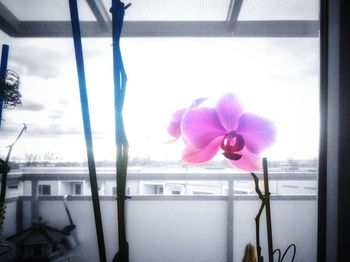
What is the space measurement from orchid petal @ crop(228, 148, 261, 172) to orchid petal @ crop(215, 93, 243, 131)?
0.03m

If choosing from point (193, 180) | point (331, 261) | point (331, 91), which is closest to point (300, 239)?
point (193, 180)

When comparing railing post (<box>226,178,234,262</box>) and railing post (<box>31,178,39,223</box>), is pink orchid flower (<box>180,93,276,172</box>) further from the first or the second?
railing post (<box>31,178,39,223</box>)

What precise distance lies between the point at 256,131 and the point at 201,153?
63mm

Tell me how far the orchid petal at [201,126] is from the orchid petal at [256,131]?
24 mm

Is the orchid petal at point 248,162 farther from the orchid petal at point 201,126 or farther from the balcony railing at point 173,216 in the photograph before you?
the balcony railing at point 173,216

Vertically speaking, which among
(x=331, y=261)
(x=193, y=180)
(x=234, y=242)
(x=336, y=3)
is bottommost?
(x=234, y=242)

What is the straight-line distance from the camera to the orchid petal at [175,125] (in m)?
0.29

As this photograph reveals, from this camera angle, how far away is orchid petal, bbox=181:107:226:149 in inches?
10.2

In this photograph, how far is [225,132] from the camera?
0.90 ft

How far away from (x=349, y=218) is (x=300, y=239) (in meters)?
1.68

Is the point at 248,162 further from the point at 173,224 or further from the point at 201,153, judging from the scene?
the point at 173,224

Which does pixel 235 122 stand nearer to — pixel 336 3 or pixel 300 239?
pixel 336 3

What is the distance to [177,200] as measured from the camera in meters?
2.15

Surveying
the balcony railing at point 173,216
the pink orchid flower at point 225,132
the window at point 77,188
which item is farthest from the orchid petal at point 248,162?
the window at point 77,188
